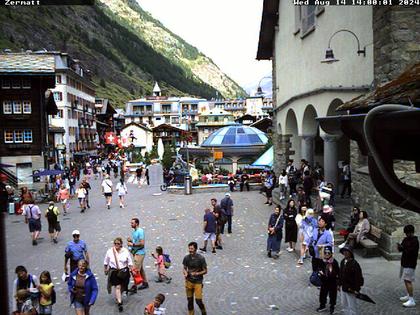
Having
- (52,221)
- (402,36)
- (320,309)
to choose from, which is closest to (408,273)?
(320,309)

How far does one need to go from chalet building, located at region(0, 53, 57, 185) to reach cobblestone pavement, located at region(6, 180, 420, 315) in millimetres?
21084

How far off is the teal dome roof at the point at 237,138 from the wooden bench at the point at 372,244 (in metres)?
38.6

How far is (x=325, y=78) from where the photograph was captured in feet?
65.6

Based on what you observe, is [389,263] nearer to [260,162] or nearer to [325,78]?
[325,78]

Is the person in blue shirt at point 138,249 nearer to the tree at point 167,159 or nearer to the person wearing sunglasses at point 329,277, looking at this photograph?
the person wearing sunglasses at point 329,277

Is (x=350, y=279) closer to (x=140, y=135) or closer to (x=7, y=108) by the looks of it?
(x=7, y=108)

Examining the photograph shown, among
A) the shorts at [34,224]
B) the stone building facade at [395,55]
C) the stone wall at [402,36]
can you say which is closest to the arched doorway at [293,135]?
the stone building facade at [395,55]

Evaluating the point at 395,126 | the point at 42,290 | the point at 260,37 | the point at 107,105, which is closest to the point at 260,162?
the point at 260,37

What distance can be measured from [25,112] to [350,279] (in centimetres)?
4073

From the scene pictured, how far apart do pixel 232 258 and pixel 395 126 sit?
1216 centimetres

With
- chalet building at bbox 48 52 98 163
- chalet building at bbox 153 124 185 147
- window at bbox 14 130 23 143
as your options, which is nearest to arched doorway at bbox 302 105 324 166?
window at bbox 14 130 23 143

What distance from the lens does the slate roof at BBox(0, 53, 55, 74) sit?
43312 millimetres

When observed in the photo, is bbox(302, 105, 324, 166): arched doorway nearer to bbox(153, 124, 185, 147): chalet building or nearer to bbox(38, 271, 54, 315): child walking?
bbox(38, 271, 54, 315): child walking

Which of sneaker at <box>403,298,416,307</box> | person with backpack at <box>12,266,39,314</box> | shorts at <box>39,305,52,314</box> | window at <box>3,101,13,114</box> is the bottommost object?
sneaker at <box>403,298,416,307</box>
